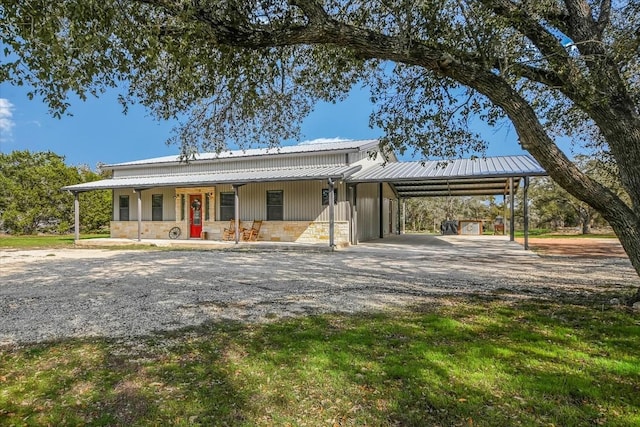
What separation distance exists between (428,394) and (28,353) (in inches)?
142

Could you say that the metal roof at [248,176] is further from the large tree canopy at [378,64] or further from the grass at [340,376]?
the grass at [340,376]

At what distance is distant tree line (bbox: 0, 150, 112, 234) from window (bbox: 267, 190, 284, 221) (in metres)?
13.4

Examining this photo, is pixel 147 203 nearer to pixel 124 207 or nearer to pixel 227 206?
pixel 124 207

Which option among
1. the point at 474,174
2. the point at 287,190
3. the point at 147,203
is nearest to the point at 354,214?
the point at 287,190

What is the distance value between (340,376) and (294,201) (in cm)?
1369

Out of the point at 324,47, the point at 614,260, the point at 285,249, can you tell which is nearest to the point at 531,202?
the point at 614,260

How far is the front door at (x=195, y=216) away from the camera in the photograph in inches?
723

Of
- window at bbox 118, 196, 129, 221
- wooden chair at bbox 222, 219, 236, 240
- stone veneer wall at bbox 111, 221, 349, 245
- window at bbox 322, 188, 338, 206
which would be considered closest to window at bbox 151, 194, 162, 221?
stone veneer wall at bbox 111, 221, 349, 245

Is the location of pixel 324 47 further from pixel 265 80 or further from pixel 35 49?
pixel 35 49

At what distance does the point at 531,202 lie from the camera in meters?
28.5

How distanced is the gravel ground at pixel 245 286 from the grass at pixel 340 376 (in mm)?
804

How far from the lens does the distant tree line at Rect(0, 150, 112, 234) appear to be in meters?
22.5

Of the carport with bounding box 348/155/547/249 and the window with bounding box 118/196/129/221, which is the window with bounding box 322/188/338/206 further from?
the window with bounding box 118/196/129/221

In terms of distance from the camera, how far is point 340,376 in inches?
116
